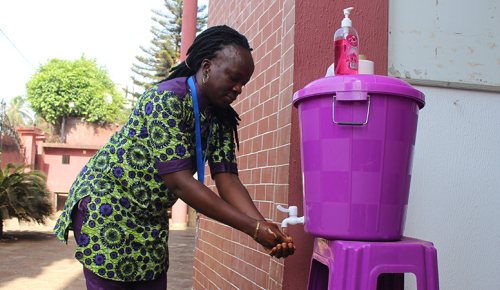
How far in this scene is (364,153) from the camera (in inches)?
72.7

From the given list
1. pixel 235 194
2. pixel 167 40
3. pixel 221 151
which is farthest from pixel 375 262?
pixel 167 40

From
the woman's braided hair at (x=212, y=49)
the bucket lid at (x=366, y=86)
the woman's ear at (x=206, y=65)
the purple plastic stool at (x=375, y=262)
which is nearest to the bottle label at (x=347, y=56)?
the bucket lid at (x=366, y=86)

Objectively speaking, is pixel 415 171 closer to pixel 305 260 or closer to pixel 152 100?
pixel 305 260

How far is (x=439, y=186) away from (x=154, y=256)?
4.98 ft

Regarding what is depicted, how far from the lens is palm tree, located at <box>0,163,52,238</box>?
31.1ft

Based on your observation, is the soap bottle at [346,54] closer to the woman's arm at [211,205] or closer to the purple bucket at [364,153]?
the purple bucket at [364,153]

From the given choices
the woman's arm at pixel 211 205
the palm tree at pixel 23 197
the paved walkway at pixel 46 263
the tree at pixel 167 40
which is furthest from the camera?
the tree at pixel 167 40

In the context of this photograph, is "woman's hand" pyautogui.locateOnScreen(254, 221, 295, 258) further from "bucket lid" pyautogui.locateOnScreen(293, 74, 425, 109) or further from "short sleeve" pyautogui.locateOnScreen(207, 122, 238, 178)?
"bucket lid" pyautogui.locateOnScreen(293, 74, 425, 109)

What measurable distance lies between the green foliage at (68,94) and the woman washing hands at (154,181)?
95.7 ft

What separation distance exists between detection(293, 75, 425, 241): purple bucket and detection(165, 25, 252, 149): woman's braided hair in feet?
1.11

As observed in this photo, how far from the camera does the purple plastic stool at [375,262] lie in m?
1.80

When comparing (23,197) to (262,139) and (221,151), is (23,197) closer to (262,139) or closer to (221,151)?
(262,139)

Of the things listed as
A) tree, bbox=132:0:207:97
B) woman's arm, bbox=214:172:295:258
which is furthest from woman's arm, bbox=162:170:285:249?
tree, bbox=132:0:207:97

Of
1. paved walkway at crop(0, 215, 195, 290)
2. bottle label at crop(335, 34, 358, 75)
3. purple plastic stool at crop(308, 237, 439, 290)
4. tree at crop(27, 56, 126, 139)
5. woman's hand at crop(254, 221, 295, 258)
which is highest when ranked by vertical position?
tree at crop(27, 56, 126, 139)
